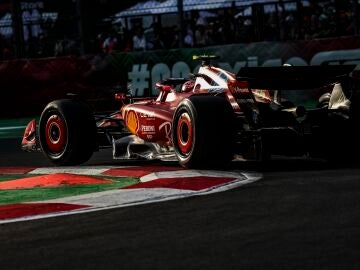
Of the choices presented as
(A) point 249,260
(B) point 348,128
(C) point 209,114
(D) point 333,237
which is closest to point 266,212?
(D) point 333,237

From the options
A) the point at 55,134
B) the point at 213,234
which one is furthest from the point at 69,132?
the point at 213,234

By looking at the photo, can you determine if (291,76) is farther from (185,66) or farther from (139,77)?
(139,77)

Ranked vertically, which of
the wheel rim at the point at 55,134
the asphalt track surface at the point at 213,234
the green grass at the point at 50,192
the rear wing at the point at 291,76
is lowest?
the green grass at the point at 50,192

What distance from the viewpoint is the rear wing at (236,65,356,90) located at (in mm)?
9469

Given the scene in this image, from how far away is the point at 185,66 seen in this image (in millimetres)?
18750

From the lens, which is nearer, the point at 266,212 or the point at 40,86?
the point at 266,212

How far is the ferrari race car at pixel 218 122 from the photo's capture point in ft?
Answer: 29.8

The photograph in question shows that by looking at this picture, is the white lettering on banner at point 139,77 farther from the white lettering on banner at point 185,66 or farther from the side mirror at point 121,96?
the side mirror at point 121,96

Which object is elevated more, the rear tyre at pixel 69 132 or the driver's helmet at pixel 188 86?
the driver's helmet at pixel 188 86

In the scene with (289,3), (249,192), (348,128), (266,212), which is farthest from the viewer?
(289,3)

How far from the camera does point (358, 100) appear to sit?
9742 mm

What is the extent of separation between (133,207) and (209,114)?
2079 mm

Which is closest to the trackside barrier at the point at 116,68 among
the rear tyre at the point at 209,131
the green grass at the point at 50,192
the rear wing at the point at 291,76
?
the rear wing at the point at 291,76

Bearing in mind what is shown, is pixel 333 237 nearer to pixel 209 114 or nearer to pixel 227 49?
pixel 209 114
